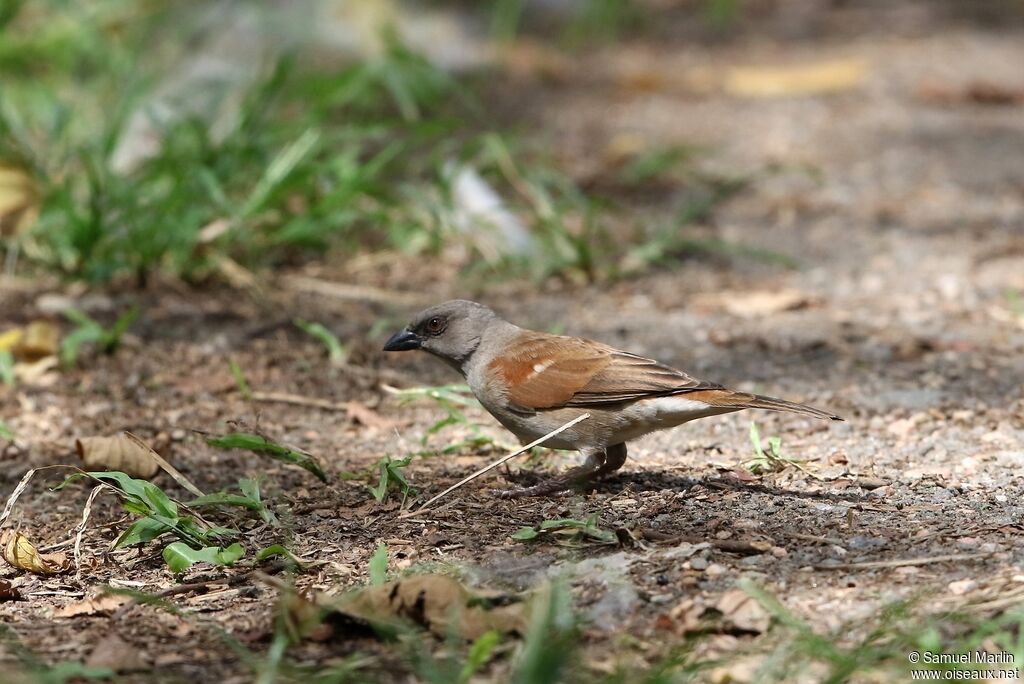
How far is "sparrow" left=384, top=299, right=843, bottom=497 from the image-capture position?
13.1 feet

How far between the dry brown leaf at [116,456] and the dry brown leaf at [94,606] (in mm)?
860

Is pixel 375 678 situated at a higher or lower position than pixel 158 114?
lower

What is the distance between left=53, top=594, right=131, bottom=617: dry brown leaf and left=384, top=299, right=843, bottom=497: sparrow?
46.7 inches

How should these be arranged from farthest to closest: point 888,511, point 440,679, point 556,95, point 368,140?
point 556,95 < point 368,140 < point 888,511 < point 440,679

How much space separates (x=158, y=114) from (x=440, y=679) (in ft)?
17.9

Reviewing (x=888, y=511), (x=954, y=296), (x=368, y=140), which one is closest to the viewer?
(x=888, y=511)

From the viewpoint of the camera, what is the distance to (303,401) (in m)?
5.02

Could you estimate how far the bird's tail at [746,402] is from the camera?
150 inches

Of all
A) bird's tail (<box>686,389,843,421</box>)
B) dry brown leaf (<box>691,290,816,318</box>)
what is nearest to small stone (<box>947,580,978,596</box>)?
bird's tail (<box>686,389,843,421</box>)

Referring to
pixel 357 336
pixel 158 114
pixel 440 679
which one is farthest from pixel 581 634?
pixel 158 114

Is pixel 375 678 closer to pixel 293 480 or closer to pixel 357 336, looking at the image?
pixel 293 480

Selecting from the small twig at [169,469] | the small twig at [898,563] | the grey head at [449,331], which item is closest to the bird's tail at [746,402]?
the small twig at [898,563]

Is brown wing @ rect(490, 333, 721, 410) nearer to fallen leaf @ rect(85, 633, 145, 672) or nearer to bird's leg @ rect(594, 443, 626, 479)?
bird's leg @ rect(594, 443, 626, 479)

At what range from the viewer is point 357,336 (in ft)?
18.8
